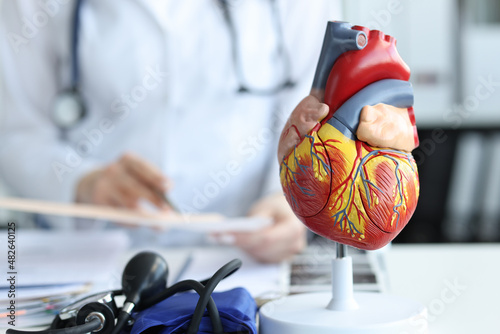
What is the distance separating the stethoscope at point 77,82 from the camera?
108 cm

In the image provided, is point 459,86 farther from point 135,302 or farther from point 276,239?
point 135,302

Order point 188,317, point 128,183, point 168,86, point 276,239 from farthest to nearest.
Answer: point 168,86
point 128,183
point 276,239
point 188,317

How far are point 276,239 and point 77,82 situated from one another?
594mm

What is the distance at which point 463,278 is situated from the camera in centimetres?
65

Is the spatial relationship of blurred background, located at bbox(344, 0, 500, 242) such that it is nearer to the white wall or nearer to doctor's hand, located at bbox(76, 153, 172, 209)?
the white wall

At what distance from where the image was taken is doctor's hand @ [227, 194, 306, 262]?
0.79m

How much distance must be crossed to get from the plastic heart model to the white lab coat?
63 centimetres

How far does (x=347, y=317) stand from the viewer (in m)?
0.42

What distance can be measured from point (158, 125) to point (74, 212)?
0.44 meters

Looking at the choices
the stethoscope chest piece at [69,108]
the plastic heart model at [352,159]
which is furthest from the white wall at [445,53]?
the plastic heart model at [352,159]

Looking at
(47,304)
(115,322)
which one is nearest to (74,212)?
(47,304)

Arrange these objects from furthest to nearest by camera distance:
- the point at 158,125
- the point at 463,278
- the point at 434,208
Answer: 1. the point at 434,208
2. the point at 158,125
3. the point at 463,278

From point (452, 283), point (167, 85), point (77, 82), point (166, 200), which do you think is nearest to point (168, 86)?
point (167, 85)

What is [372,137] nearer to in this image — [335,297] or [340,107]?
[340,107]
